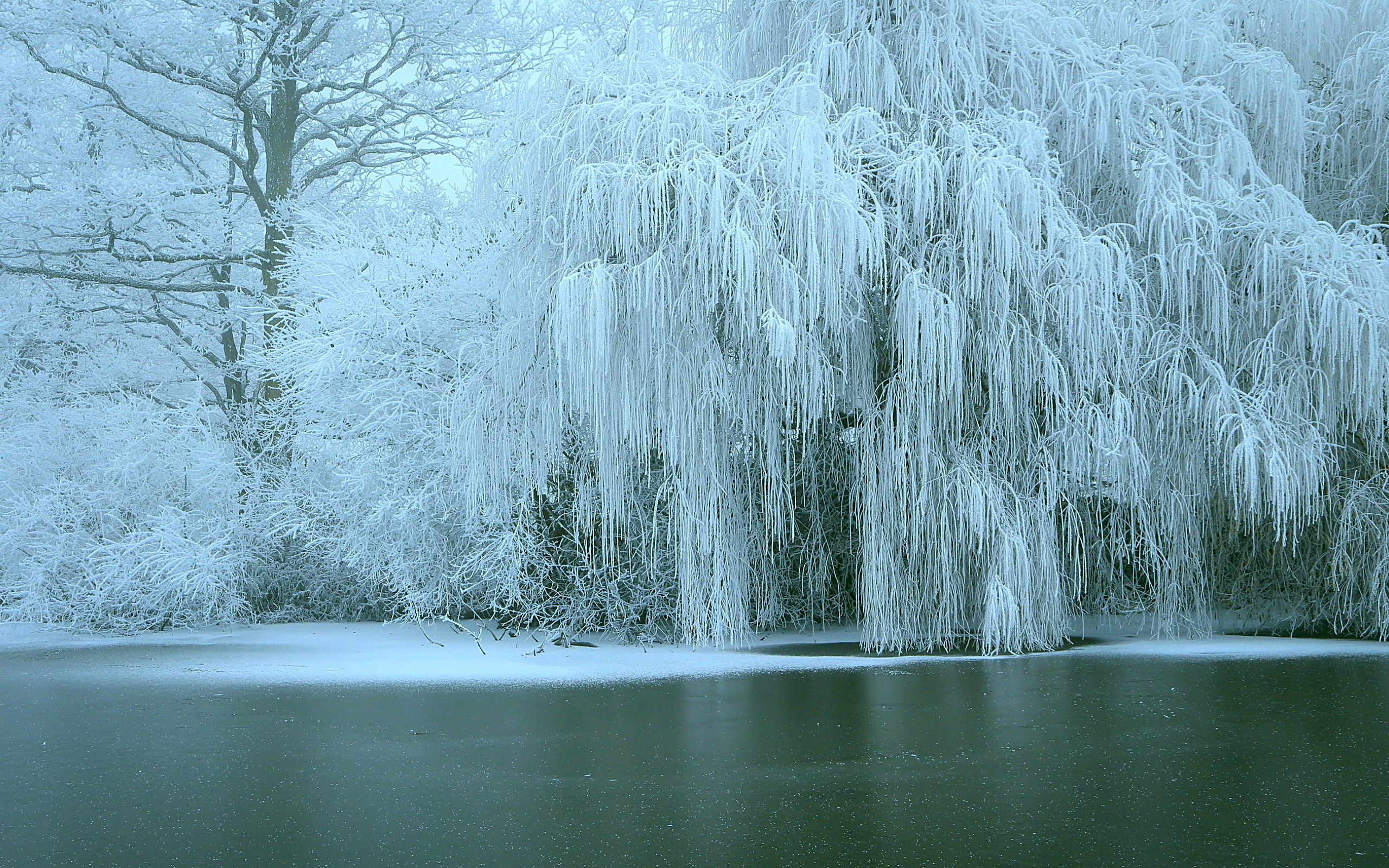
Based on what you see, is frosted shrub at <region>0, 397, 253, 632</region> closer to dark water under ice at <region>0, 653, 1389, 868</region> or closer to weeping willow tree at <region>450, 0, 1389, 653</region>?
weeping willow tree at <region>450, 0, 1389, 653</region>

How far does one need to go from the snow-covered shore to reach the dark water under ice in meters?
0.65

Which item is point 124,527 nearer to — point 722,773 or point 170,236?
point 170,236

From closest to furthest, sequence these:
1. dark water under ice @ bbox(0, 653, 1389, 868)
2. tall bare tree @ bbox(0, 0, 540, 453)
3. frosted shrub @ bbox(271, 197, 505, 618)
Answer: dark water under ice @ bbox(0, 653, 1389, 868), frosted shrub @ bbox(271, 197, 505, 618), tall bare tree @ bbox(0, 0, 540, 453)

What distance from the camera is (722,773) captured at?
5.35 m

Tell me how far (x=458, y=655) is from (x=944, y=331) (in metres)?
4.59

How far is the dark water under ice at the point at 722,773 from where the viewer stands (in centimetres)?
416

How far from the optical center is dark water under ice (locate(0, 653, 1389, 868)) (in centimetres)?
416

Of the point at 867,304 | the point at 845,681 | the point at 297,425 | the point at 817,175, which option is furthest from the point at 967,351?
the point at 297,425

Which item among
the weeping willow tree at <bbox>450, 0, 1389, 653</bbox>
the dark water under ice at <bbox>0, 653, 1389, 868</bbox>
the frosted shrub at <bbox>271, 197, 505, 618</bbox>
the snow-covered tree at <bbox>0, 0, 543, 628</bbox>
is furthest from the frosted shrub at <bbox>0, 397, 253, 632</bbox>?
the dark water under ice at <bbox>0, 653, 1389, 868</bbox>

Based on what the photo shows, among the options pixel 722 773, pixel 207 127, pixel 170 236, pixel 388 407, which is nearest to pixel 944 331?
pixel 722 773

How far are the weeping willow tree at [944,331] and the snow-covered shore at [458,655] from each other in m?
0.36

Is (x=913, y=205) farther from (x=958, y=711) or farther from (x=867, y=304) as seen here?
(x=958, y=711)

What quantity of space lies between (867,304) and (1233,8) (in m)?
4.67

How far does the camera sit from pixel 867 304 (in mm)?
9328
